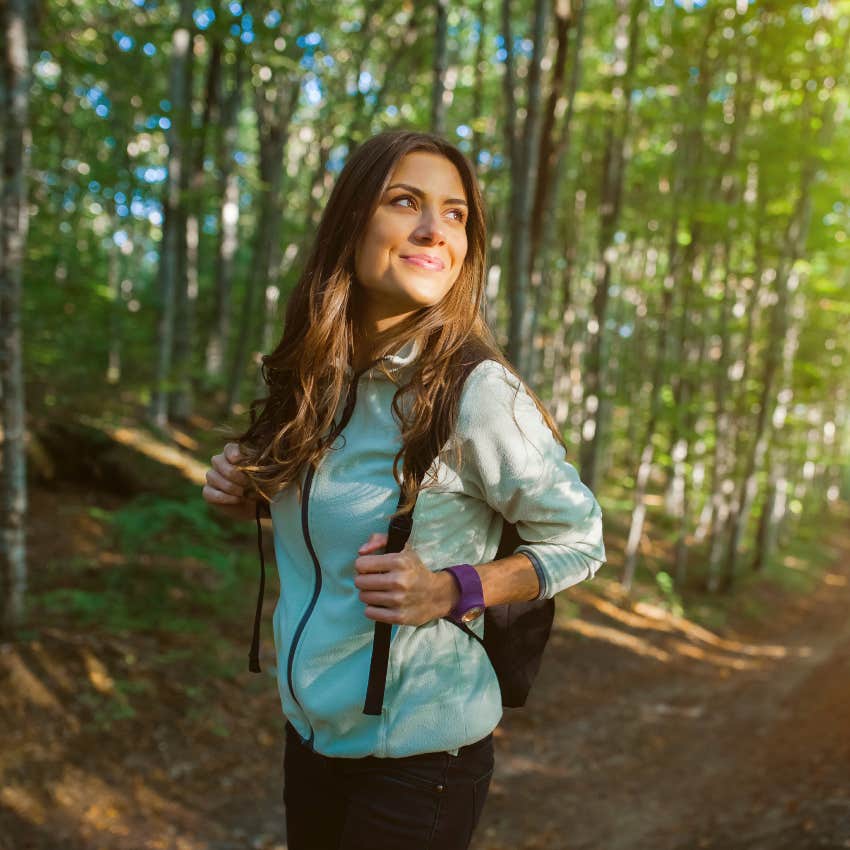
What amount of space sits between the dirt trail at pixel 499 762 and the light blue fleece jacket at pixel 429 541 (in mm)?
3834

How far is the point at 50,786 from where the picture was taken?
476 centimetres

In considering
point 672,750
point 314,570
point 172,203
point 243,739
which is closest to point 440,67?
point 172,203

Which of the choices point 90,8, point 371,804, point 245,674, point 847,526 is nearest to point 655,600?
point 245,674

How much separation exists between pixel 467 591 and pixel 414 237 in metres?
0.79

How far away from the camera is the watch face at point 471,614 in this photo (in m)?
1.49

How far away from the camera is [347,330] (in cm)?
183

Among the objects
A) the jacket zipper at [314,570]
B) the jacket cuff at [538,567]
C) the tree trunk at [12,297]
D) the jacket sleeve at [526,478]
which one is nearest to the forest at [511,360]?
the tree trunk at [12,297]

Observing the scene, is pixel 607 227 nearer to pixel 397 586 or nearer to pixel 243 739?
pixel 243 739

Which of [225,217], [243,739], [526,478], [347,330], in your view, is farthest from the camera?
[225,217]

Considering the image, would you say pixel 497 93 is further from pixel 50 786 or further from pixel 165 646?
pixel 50 786

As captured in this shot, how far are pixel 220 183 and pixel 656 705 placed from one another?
12442 mm

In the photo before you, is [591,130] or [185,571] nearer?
[185,571]

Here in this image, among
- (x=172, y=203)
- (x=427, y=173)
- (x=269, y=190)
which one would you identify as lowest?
(x=427, y=173)

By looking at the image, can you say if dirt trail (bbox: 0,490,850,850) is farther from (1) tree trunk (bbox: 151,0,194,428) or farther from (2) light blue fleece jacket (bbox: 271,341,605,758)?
(2) light blue fleece jacket (bbox: 271,341,605,758)
